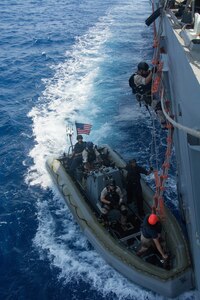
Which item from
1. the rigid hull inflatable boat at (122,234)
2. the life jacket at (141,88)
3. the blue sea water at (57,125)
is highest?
the life jacket at (141,88)

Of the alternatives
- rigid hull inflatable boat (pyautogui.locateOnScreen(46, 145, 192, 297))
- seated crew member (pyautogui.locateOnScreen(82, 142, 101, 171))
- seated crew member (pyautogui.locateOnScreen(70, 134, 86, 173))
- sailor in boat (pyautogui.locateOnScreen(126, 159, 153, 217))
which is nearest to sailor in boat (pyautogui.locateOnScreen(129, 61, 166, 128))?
sailor in boat (pyautogui.locateOnScreen(126, 159, 153, 217))

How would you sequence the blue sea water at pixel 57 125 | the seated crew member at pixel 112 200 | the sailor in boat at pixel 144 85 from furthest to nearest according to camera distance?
the sailor in boat at pixel 144 85 → the seated crew member at pixel 112 200 → the blue sea water at pixel 57 125

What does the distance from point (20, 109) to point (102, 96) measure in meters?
4.71

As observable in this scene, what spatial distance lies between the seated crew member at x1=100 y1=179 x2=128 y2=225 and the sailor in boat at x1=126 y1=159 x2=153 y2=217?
0.42m

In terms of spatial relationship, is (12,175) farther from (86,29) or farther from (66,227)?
(86,29)

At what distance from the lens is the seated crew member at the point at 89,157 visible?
13008 millimetres

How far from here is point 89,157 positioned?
13125 mm

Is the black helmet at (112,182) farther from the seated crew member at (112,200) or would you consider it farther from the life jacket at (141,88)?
the life jacket at (141,88)

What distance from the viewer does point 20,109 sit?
822 inches

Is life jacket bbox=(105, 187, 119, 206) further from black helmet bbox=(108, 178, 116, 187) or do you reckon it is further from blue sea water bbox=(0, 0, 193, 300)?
blue sea water bbox=(0, 0, 193, 300)

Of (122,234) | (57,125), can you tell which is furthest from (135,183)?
(57,125)

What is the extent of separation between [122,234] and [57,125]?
941 cm

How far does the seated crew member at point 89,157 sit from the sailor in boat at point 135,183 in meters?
1.90

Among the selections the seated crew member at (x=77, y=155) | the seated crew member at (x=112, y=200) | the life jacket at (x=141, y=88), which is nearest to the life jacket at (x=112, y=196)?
the seated crew member at (x=112, y=200)
